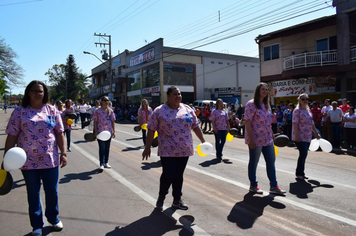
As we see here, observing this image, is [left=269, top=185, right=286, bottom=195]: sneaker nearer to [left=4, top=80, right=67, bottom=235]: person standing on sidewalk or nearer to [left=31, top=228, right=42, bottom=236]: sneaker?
[left=4, top=80, right=67, bottom=235]: person standing on sidewalk

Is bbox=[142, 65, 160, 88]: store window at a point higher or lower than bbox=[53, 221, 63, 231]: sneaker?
higher

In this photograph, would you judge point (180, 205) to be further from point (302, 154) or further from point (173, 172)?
point (302, 154)

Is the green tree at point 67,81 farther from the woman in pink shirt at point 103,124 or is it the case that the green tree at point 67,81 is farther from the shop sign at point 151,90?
the woman in pink shirt at point 103,124

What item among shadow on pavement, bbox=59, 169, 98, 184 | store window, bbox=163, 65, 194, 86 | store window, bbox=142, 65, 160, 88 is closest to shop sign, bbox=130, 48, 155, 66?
store window, bbox=142, 65, 160, 88

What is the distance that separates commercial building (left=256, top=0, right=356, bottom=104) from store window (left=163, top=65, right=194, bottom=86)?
13321mm

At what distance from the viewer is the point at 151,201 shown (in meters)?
4.85

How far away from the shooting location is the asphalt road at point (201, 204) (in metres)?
3.77

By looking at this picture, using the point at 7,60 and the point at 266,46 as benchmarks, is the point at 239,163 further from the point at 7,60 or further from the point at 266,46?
the point at 7,60

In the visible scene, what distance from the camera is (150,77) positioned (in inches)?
1404

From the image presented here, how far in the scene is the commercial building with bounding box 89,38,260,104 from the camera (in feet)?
109

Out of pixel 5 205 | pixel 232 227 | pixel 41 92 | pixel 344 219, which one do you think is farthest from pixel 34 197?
pixel 344 219

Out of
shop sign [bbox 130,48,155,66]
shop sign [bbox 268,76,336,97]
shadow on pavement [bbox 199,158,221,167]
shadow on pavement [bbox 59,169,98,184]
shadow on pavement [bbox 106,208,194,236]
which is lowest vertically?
shadow on pavement [bbox 106,208,194,236]

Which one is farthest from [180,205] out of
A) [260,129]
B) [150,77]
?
[150,77]

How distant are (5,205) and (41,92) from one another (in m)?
2.59
